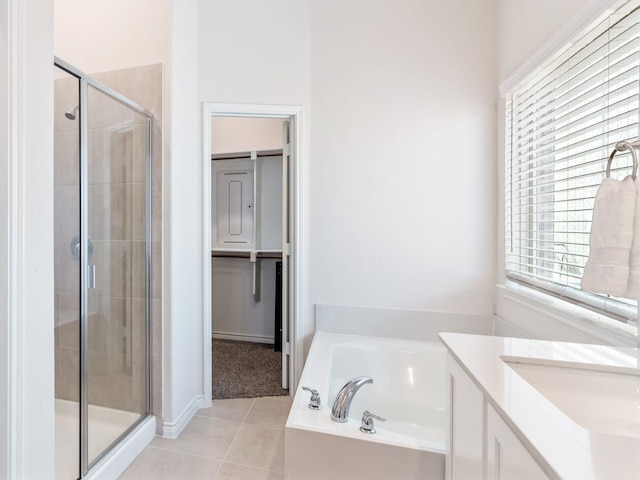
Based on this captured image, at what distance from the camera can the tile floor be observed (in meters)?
1.57

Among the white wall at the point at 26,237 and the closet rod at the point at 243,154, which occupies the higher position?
the closet rod at the point at 243,154

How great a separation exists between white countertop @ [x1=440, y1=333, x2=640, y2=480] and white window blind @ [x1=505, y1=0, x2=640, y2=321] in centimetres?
44

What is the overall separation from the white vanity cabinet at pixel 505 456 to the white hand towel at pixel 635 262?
553mm

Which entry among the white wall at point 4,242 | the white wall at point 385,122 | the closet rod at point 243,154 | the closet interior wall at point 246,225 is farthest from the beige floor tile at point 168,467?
the closet rod at point 243,154

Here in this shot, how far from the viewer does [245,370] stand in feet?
8.99

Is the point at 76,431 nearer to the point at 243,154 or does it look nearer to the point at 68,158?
the point at 68,158

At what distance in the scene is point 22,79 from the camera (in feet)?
3.10

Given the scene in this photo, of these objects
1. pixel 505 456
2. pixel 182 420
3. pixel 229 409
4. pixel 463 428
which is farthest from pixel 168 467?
pixel 505 456

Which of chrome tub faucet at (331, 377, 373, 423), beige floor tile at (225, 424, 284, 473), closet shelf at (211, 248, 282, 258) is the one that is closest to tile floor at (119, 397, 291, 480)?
beige floor tile at (225, 424, 284, 473)

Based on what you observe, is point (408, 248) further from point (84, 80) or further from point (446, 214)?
point (84, 80)

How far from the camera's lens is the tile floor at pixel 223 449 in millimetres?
1569

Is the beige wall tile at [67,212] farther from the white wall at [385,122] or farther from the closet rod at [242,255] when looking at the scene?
the closet rod at [242,255]

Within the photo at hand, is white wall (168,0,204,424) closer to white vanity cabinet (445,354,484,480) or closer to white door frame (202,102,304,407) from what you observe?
white door frame (202,102,304,407)

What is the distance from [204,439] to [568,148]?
2340 mm
